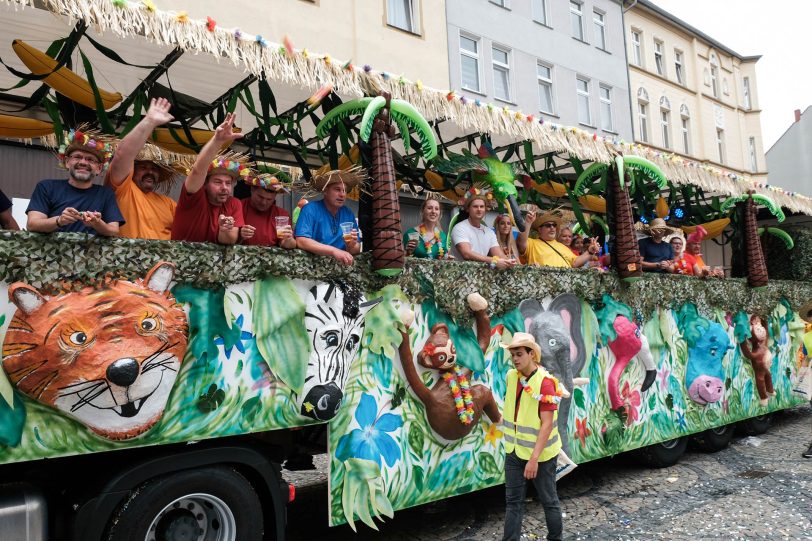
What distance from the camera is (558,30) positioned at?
20594mm

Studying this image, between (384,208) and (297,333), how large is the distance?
1.14 meters

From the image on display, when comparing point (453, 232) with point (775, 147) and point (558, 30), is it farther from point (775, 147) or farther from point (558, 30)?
point (775, 147)

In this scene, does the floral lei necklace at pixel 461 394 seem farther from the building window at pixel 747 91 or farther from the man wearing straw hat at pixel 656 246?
the building window at pixel 747 91

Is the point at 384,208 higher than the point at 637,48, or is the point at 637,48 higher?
the point at 637,48

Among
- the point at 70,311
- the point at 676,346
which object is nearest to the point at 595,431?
the point at 676,346

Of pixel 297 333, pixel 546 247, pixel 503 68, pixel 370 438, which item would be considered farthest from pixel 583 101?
pixel 297 333

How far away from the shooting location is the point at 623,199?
22.4 ft

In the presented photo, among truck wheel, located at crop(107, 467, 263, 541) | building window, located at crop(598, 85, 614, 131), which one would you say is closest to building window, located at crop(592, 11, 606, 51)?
building window, located at crop(598, 85, 614, 131)

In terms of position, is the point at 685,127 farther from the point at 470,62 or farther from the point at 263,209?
the point at 263,209

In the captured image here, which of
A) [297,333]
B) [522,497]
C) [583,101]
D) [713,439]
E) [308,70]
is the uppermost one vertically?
[583,101]

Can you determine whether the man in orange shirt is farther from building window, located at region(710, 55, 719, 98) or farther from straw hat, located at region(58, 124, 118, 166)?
building window, located at region(710, 55, 719, 98)

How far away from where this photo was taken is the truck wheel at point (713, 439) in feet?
25.5

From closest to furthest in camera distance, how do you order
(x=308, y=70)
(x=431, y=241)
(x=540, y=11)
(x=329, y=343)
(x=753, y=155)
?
(x=329, y=343), (x=308, y=70), (x=431, y=241), (x=540, y=11), (x=753, y=155)

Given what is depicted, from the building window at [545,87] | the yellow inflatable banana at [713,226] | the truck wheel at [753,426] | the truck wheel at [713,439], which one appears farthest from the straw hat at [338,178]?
the building window at [545,87]
